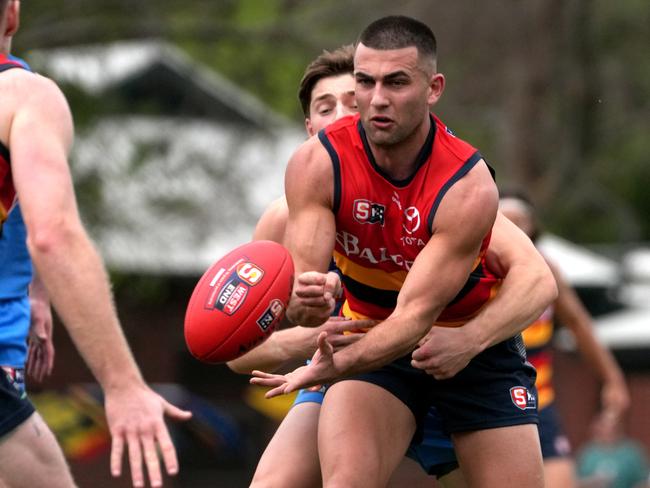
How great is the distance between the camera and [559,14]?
24.0 m

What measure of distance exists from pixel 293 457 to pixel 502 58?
19.2 meters

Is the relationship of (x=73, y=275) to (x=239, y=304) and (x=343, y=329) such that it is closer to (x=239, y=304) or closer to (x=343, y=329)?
(x=239, y=304)

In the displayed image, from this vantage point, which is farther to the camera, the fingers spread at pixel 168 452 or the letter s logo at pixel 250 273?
the letter s logo at pixel 250 273

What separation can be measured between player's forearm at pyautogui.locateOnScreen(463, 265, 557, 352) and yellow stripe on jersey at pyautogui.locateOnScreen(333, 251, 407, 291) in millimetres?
327

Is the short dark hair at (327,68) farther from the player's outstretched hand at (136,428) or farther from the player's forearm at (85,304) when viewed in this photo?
the player's outstretched hand at (136,428)

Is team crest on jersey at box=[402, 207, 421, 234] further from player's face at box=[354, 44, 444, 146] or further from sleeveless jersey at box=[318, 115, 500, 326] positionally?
player's face at box=[354, 44, 444, 146]

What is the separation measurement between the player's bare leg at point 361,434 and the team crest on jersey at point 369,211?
2.38ft

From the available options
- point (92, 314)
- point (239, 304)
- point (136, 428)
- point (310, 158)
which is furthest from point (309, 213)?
point (136, 428)

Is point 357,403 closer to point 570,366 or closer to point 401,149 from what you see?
point 401,149

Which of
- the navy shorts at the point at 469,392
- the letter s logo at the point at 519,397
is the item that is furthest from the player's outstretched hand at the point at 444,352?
the letter s logo at the point at 519,397

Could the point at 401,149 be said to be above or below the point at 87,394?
above

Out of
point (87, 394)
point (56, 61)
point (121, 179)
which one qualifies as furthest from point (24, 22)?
point (87, 394)

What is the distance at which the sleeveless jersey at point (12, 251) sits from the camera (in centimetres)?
509

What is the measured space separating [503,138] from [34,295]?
63.4ft
